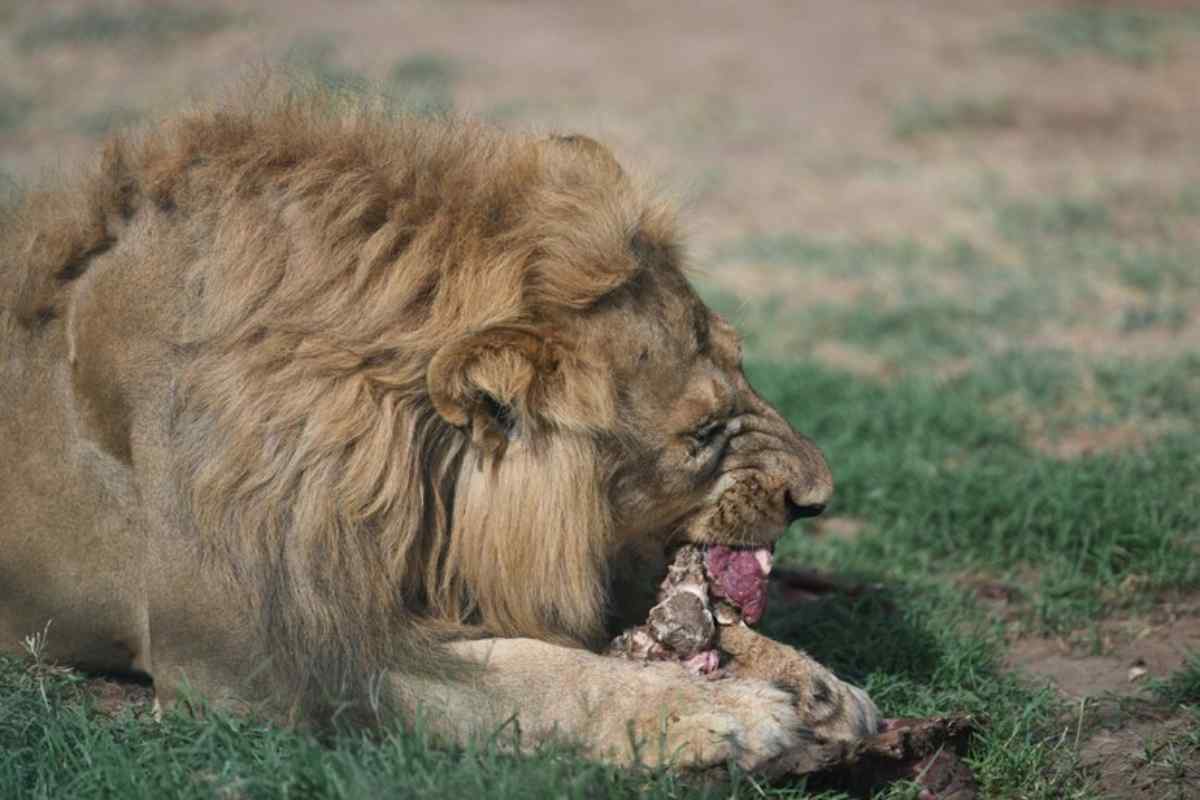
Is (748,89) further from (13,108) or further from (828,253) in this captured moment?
(13,108)

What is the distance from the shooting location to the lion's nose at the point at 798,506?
340 cm

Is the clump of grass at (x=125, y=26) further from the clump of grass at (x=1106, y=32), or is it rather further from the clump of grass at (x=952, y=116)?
the clump of grass at (x=1106, y=32)

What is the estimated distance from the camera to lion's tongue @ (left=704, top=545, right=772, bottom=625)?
10.9ft

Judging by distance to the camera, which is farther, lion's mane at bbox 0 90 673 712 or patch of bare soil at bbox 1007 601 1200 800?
patch of bare soil at bbox 1007 601 1200 800

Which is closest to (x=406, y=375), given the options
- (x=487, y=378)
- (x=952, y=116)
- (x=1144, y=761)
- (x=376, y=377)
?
(x=376, y=377)

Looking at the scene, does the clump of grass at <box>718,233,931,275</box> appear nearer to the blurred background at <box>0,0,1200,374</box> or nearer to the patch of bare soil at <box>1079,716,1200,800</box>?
the blurred background at <box>0,0,1200,374</box>

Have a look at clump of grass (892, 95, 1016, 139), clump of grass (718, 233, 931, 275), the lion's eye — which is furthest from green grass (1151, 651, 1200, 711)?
clump of grass (892, 95, 1016, 139)

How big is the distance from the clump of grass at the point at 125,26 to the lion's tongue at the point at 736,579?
9.89 metres

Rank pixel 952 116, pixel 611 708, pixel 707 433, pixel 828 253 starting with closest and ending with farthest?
1. pixel 611 708
2. pixel 707 433
3. pixel 828 253
4. pixel 952 116

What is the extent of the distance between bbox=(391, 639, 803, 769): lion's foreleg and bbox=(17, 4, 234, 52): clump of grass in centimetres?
1009

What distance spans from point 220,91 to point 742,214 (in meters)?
5.93

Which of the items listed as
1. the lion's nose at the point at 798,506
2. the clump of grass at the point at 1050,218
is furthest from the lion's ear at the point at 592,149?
the clump of grass at the point at 1050,218

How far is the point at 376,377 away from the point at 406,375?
0.19ft

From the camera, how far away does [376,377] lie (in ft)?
9.57
